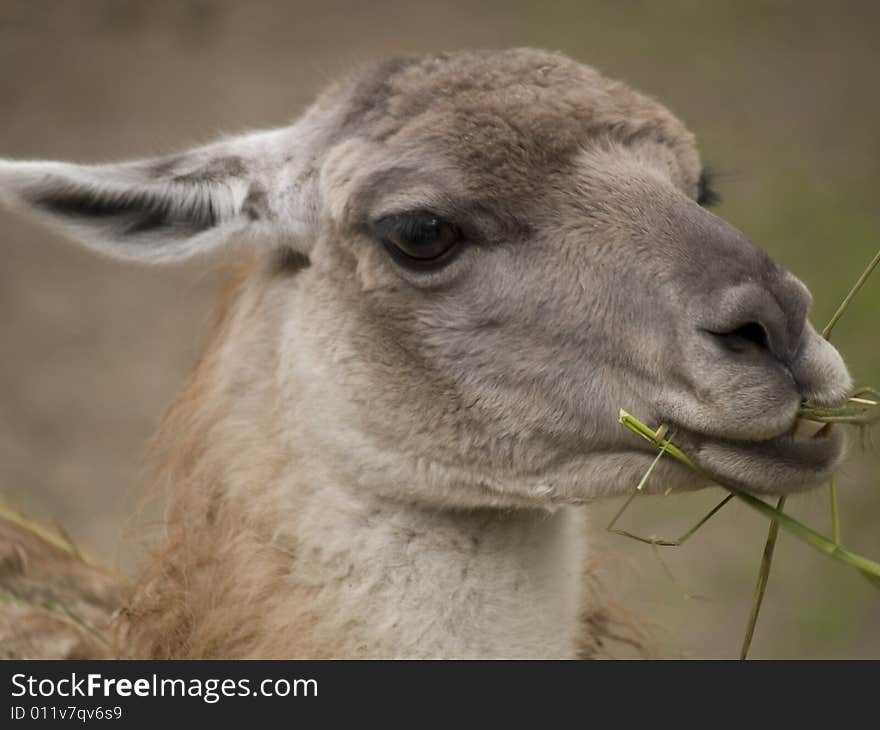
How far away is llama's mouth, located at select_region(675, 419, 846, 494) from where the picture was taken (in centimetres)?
333

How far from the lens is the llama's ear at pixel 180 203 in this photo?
3920mm

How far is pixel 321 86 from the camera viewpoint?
640cm

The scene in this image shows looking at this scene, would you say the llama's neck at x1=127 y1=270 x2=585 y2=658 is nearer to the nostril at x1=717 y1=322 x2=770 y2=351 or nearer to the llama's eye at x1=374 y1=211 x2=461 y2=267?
the llama's eye at x1=374 y1=211 x2=461 y2=267

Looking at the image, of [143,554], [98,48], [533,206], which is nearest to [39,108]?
[98,48]

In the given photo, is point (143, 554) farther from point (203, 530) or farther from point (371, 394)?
point (371, 394)

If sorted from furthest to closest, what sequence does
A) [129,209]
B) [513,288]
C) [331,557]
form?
1. [129,209]
2. [331,557]
3. [513,288]

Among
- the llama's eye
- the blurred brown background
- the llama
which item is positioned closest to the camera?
the llama

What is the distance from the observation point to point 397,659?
3.66 meters

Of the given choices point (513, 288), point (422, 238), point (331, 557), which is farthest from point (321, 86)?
point (331, 557)

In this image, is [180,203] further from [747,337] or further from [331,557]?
[747,337]

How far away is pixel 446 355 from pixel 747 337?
800 mm

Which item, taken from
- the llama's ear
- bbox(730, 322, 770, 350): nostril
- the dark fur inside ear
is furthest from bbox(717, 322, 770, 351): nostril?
the dark fur inside ear

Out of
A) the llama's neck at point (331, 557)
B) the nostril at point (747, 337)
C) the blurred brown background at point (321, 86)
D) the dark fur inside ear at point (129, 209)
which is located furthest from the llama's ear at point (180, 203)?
the blurred brown background at point (321, 86)

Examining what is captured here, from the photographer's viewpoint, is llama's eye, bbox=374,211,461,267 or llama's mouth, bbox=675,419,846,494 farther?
llama's eye, bbox=374,211,461,267
